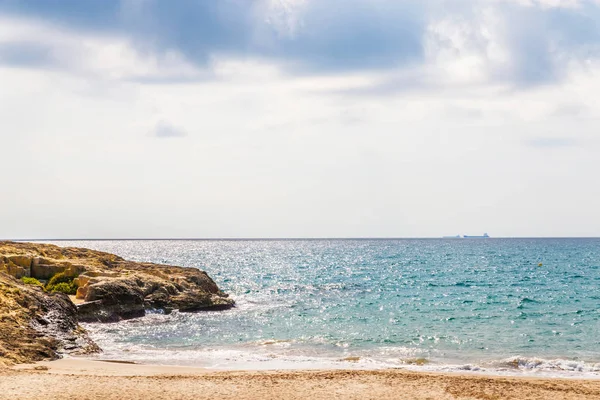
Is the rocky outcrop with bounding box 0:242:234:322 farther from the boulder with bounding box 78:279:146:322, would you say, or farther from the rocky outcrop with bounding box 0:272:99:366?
the rocky outcrop with bounding box 0:272:99:366

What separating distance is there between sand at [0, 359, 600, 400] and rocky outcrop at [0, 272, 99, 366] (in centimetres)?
175

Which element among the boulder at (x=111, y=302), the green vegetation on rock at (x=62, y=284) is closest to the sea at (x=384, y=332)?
the boulder at (x=111, y=302)

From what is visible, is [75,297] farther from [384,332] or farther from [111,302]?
[384,332]

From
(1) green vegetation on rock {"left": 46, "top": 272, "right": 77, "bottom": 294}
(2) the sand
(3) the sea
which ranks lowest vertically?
(3) the sea

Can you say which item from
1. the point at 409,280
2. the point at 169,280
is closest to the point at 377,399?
the point at 169,280

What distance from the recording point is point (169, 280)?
4909 centimetres

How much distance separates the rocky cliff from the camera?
1008 inches

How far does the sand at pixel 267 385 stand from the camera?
18109 millimetres

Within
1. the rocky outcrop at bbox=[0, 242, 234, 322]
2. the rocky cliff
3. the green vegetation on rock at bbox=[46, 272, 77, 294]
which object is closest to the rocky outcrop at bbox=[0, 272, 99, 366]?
the rocky cliff

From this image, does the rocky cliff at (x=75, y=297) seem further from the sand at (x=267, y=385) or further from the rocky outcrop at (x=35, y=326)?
the sand at (x=267, y=385)

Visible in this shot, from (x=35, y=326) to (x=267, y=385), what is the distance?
1304 cm

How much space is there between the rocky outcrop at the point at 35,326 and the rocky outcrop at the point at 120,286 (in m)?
7.60

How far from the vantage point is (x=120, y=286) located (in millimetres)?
40875

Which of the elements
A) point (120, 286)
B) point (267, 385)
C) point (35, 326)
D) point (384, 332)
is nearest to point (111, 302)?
point (120, 286)
